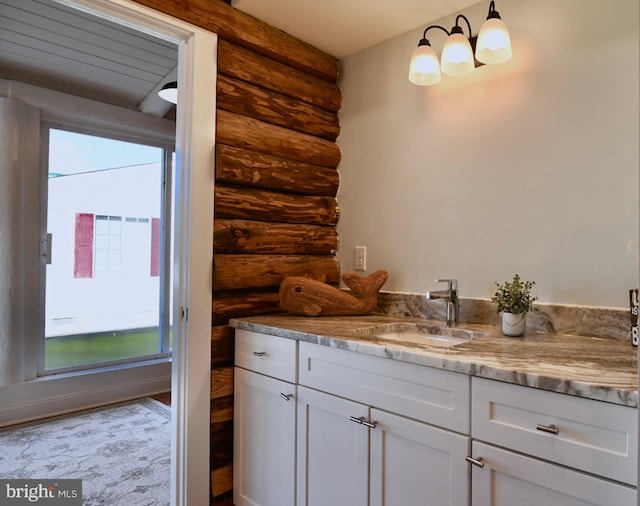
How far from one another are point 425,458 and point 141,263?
129 inches

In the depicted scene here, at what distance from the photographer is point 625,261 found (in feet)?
4.78

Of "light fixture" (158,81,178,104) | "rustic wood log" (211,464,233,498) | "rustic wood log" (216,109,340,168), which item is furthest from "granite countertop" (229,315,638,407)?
"light fixture" (158,81,178,104)

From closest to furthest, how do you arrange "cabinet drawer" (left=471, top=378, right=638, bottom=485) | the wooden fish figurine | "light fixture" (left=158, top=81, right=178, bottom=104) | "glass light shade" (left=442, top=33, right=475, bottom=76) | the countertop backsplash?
"cabinet drawer" (left=471, top=378, right=638, bottom=485), the countertop backsplash, "glass light shade" (left=442, top=33, right=475, bottom=76), the wooden fish figurine, "light fixture" (left=158, top=81, right=178, bottom=104)

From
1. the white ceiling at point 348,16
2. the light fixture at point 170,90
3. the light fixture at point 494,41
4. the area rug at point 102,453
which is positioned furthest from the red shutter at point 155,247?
the light fixture at point 494,41

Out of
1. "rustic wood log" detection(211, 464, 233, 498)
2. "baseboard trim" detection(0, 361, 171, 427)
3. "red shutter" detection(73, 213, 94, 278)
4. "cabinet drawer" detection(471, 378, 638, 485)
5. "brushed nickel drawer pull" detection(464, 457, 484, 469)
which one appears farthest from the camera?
"red shutter" detection(73, 213, 94, 278)

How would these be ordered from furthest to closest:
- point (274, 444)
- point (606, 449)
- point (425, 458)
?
1. point (274, 444)
2. point (425, 458)
3. point (606, 449)

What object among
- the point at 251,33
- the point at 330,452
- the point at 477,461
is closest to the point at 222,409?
the point at 330,452

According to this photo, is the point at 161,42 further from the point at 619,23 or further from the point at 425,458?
the point at 425,458

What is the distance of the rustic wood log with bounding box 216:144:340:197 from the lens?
187 centimetres

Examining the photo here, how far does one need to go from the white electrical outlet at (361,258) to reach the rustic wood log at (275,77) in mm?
798

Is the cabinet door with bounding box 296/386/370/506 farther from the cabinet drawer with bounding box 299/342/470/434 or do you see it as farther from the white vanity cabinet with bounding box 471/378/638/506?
the white vanity cabinet with bounding box 471/378/638/506

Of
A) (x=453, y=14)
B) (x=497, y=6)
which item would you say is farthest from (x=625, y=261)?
(x=453, y=14)

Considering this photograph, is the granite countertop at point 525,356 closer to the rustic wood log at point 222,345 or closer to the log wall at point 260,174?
the rustic wood log at point 222,345

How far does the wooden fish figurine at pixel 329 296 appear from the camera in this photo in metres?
1.96
